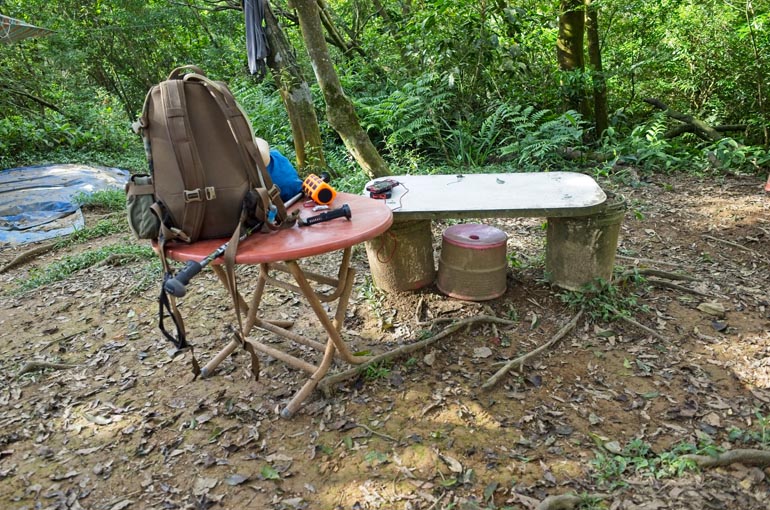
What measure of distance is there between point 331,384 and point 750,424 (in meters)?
2.10

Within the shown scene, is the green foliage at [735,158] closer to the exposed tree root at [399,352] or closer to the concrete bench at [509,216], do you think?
the concrete bench at [509,216]

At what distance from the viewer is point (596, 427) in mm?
2367

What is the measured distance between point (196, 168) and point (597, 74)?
625 cm

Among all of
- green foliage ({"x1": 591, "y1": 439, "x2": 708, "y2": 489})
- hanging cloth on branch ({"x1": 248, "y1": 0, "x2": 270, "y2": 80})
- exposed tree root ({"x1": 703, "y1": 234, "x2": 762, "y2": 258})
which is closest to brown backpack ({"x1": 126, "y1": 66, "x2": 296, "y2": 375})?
green foliage ({"x1": 591, "y1": 439, "x2": 708, "y2": 489})

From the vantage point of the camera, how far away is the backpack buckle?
1935mm

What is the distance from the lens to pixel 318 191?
2418mm

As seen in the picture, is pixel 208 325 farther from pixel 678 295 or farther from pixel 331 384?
pixel 678 295

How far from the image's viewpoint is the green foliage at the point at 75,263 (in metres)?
4.48

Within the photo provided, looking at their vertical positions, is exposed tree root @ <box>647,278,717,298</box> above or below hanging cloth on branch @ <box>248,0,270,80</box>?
below

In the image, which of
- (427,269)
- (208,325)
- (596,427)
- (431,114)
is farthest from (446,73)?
(596,427)

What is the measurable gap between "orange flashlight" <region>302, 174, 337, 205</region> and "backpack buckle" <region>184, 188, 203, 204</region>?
0.63m

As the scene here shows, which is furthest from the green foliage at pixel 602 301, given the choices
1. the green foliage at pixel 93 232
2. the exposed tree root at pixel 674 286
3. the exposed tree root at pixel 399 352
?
the green foliage at pixel 93 232

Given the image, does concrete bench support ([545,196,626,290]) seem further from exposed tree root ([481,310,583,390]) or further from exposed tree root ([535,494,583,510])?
exposed tree root ([535,494,583,510])

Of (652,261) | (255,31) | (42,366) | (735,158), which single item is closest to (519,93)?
(735,158)
